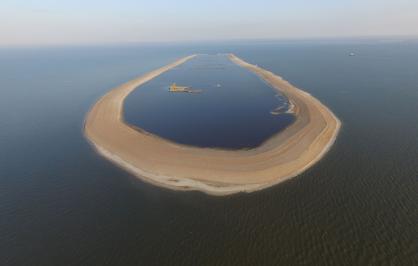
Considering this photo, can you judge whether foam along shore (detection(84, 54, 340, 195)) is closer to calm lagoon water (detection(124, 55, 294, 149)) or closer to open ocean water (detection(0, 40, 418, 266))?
open ocean water (detection(0, 40, 418, 266))

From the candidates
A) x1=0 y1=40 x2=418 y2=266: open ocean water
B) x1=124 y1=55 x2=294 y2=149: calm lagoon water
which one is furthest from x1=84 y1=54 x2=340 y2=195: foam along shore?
x1=124 y1=55 x2=294 y2=149: calm lagoon water

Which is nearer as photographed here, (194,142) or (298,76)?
(194,142)

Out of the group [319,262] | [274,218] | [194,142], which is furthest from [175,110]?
[319,262]

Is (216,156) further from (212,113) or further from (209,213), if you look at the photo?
(212,113)

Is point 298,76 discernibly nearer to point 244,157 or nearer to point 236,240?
point 244,157

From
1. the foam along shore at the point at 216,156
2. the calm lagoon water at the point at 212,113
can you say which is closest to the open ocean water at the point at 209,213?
the foam along shore at the point at 216,156

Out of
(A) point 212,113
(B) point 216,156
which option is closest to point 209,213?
(B) point 216,156

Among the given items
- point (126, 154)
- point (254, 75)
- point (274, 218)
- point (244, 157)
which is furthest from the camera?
point (254, 75)
